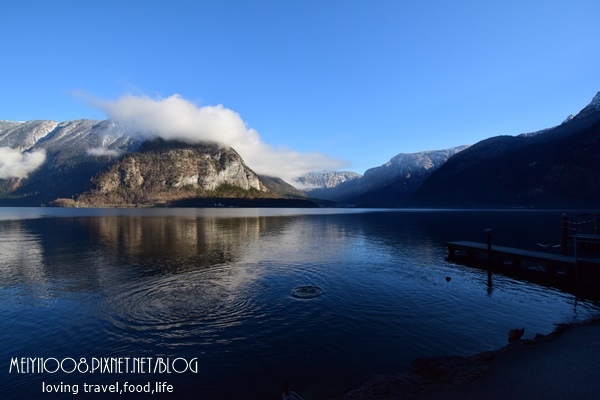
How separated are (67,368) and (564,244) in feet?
219

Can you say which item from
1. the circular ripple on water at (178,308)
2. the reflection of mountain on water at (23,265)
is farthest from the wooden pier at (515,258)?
the reflection of mountain on water at (23,265)

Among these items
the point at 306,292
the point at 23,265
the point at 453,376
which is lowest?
the point at 306,292

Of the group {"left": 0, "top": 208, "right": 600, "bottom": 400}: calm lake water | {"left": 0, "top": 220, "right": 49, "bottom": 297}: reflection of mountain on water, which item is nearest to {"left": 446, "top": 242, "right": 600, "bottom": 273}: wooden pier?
{"left": 0, "top": 208, "right": 600, "bottom": 400}: calm lake water

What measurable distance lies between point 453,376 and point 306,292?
667 inches

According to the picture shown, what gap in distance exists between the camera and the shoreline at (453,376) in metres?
12.8

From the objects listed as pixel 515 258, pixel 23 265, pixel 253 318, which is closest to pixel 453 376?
pixel 253 318

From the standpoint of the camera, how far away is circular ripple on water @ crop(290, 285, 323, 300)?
28425mm

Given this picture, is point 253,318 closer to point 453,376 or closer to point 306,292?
point 306,292

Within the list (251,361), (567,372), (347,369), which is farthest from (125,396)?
(567,372)

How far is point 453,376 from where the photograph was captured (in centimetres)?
1416

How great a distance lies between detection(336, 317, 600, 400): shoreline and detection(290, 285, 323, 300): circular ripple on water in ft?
43.9

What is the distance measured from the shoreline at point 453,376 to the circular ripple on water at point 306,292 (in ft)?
43.9

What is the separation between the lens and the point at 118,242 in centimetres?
6469

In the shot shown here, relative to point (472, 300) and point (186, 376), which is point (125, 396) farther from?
point (472, 300)
